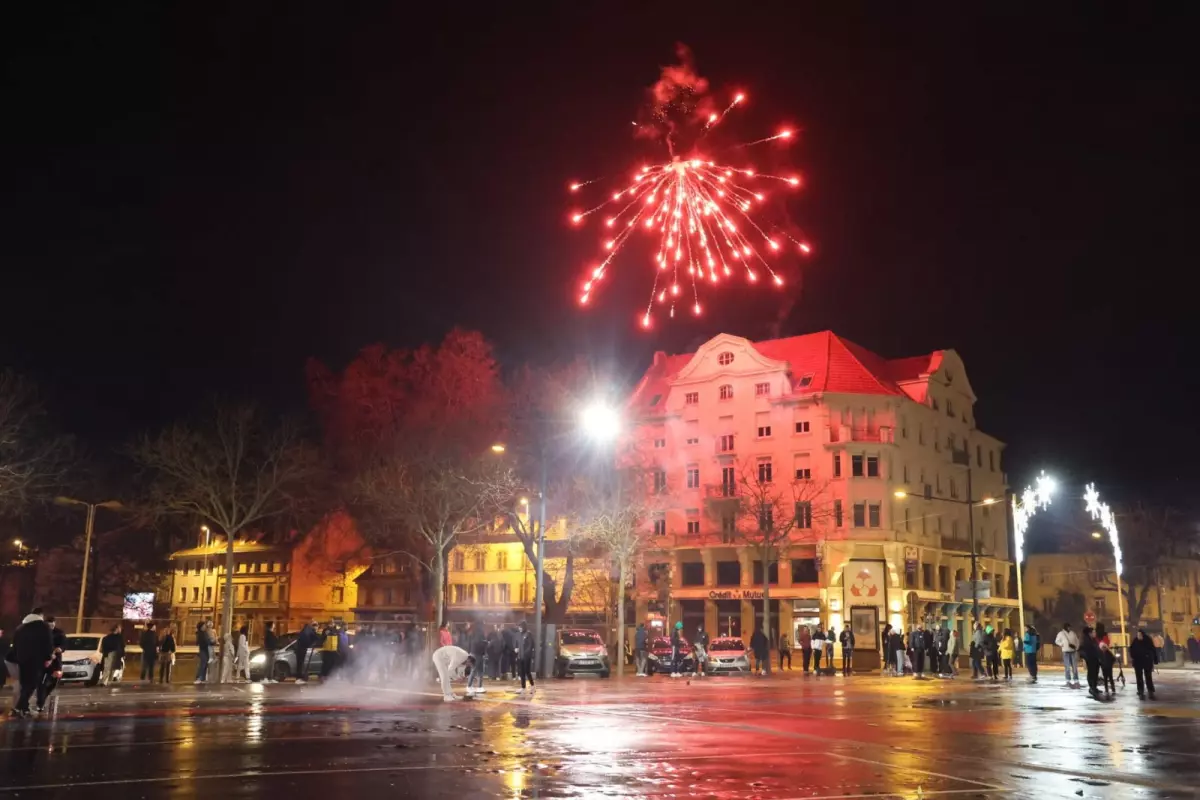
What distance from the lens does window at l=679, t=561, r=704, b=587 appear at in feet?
220

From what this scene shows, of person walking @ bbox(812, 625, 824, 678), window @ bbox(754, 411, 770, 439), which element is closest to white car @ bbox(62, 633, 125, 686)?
person walking @ bbox(812, 625, 824, 678)

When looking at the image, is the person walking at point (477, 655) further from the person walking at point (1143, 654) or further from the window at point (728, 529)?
the window at point (728, 529)

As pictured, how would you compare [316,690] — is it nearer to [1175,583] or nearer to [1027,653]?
[1027,653]

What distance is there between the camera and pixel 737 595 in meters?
64.1

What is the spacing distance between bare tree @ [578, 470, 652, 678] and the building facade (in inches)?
255

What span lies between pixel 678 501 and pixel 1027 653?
114ft

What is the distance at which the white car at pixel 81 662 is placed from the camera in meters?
30.1

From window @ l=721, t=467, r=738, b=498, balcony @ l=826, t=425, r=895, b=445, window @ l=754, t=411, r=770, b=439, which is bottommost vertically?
window @ l=721, t=467, r=738, b=498

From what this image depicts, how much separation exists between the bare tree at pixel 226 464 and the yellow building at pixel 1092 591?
62.0 metres

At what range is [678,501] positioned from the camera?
6712 centimetres

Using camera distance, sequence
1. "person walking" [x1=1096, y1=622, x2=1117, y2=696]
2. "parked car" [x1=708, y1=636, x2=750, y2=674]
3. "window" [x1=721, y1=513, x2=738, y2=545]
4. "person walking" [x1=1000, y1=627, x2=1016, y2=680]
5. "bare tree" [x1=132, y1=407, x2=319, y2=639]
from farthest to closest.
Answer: "window" [x1=721, y1=513, x2=738, y2=545] < "parked car" [x1=708, y1=636, x2=750, y2=674] < "bare tree" [x1=132, y1=407, x2=319, y2=639] < "person walking" [x1=1000, y1=627, x2=1016, y2=680] < "person walking" [x1=1096, y1=622, x2=1117, y2=696]

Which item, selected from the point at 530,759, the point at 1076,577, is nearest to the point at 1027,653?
the point at 530,759

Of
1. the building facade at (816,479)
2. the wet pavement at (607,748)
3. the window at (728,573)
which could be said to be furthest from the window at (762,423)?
the wet pavement at (607,748)

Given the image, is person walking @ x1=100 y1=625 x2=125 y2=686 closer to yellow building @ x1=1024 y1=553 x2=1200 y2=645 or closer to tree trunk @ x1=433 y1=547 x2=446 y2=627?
tree trunk @ x1=433 y1=547 x2=446 y2=627
